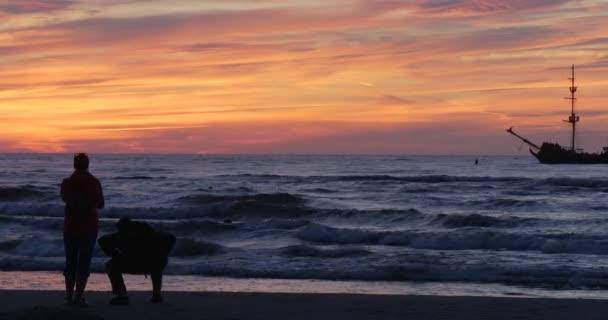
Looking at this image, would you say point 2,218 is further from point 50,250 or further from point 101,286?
point 101,286

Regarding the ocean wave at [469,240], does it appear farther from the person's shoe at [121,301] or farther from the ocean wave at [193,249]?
the person's shoe at [121,301]

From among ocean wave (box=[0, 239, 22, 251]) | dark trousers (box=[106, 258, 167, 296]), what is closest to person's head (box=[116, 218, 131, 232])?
dark trousers (box=[106, 258, 167, 296])

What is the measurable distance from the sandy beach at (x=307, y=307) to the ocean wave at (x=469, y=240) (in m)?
7.14

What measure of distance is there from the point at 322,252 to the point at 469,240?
3.62m

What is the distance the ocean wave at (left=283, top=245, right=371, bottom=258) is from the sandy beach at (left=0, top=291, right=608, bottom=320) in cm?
508

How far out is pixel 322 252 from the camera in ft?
51.6

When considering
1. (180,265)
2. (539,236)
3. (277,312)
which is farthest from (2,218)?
(277,312)

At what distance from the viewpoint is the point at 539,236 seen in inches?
708

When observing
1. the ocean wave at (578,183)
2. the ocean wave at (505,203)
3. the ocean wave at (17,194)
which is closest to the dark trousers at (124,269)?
the ocean wave at (505,203)

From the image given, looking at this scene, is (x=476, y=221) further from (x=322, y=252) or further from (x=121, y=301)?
(x=121, y=301)

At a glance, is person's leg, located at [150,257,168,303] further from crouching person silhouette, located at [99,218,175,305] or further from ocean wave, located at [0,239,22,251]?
ocean wave, located at [0,239,22,251]

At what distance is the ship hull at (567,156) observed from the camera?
81.4 m

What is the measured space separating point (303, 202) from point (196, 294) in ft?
68.5

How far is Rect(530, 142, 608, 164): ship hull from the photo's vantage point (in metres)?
81.4
